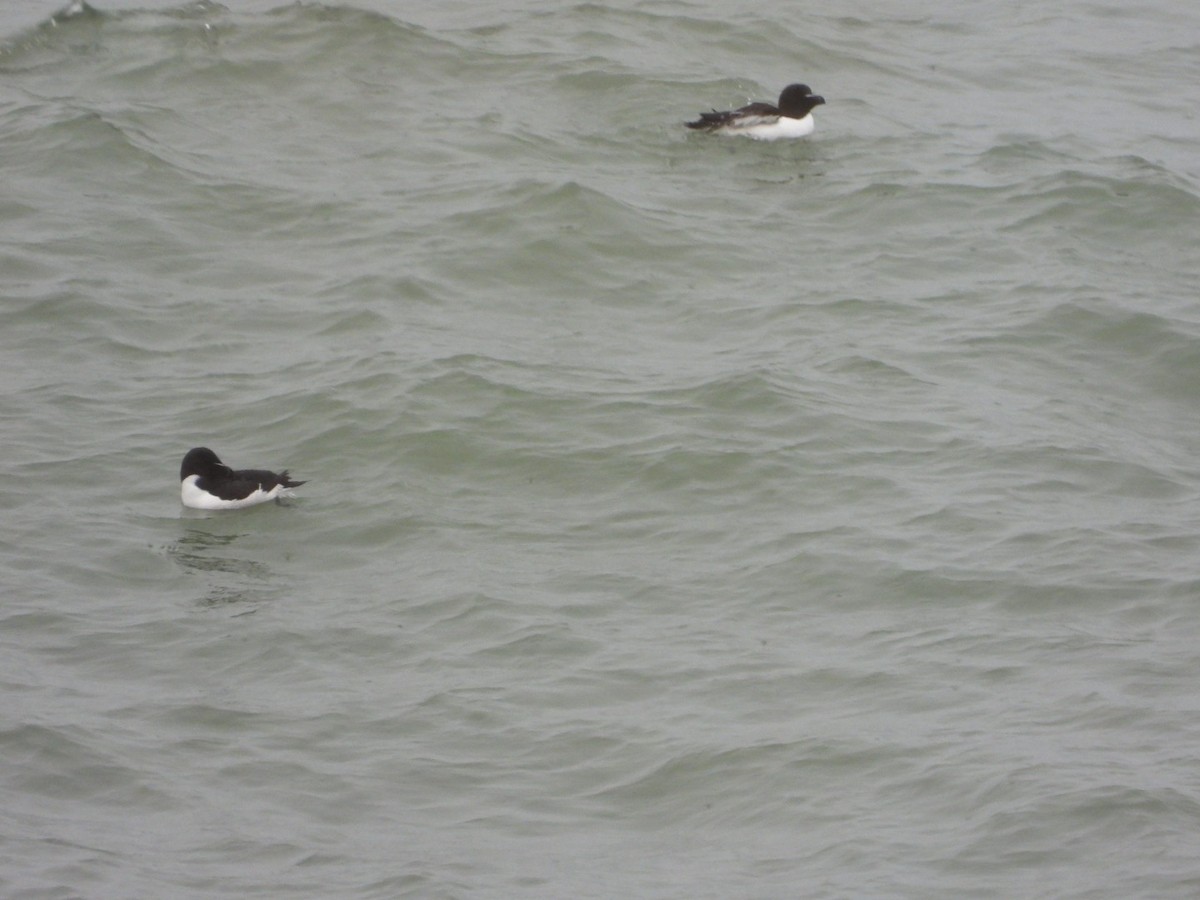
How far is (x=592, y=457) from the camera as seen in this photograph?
11367mm

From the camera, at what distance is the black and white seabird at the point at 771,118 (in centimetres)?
1709

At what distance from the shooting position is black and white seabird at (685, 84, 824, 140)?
1709 cm

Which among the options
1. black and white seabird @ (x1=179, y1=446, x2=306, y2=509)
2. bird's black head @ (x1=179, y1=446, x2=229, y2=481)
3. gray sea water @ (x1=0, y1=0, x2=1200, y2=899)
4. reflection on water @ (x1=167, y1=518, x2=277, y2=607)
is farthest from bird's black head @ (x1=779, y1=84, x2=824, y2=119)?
reflection on water @ (x1=167, y1=518, x2=277, y2=607)

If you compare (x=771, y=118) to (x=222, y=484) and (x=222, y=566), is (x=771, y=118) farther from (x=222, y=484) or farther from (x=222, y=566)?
(x=222, y=566)

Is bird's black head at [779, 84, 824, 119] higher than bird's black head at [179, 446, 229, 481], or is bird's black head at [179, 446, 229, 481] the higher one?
bird's black head at [779, 84, 824, 119]

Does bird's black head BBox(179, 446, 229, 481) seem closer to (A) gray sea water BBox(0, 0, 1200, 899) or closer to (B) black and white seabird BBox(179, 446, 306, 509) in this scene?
(B) black and white seabird BBox(179, 446, 306, 509)

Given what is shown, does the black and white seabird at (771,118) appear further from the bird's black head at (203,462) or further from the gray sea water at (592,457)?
the bird's black head at (203,462)

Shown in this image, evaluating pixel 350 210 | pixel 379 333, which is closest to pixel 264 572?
pixel 379 333

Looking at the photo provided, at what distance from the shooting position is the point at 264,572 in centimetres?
1023

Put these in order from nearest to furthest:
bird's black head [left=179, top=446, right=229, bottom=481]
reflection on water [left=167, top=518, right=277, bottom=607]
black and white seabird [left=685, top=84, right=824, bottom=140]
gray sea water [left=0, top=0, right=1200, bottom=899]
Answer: gray sea water [left=0, top=0, right=1200, bottom=899] → reflection on water [left=167, top=518, right=277, bottom=607] → bird's black head [left=179, top=446, right=229, bottom=481] → black and white seabird [left=685, top=84, right=824, bottom=140]

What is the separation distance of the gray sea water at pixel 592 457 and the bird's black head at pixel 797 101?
0.42 metres

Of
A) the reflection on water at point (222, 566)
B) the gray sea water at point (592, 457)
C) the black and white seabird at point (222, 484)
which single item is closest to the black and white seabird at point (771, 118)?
the gray sea water at point (592, 457)

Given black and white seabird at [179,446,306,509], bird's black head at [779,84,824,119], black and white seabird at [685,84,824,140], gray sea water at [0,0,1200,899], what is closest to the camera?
gray sea water at [0,0,1200,899]

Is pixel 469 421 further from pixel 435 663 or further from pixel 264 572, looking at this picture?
→ pixel 435 663
